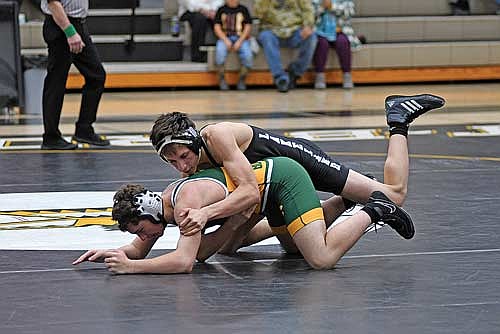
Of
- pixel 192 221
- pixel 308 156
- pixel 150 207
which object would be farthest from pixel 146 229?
pixel 308 156

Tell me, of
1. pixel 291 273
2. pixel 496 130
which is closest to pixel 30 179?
pixel 291 273

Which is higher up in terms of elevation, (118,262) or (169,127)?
(169,127)

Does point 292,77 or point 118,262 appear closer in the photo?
point 118,262

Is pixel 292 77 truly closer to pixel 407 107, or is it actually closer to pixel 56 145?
pixel 56 145

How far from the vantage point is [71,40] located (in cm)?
755

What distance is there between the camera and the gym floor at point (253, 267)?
3576mm

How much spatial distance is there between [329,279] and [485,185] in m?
2.42

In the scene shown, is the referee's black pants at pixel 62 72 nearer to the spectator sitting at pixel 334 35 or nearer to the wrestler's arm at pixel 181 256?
the wrestler's arm at pixel 181 256

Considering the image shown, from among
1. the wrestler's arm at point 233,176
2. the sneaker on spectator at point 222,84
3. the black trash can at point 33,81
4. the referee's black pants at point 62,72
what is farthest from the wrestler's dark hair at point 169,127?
the sneaker on spectator at point 222,84

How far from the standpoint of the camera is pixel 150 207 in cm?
418

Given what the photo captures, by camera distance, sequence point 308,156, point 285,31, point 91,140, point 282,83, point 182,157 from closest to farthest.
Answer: point 182,157, point 308,156, point 91,140, point 282,83, point 285,31

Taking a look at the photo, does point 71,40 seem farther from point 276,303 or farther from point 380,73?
point 380,73

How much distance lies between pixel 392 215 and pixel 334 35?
8.92 metres

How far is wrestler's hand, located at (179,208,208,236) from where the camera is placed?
411cm
